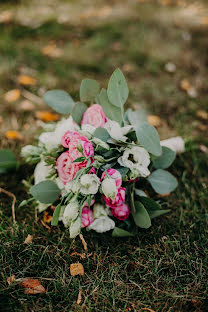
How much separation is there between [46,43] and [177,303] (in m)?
2.05

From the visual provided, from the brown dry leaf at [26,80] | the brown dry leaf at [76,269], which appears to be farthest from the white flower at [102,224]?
the brown dry leaf at [26,80]

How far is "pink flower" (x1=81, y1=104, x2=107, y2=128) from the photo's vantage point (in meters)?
1.17

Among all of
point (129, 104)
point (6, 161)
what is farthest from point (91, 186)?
point (129, 104)

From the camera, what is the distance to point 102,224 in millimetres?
1159

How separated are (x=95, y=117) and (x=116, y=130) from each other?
0.46 ft

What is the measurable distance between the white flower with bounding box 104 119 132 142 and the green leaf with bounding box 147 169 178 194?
270 millimetres

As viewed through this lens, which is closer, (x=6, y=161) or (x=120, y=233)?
(x=120, y=233)

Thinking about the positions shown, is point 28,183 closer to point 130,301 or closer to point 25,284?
point 25,284

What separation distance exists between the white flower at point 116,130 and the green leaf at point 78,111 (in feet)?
0.55

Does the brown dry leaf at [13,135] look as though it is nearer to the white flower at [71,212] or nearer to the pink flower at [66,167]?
the pink flower at [66,167]

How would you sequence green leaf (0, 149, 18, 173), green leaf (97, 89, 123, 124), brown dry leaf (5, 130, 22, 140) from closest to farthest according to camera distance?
green leaf (97, 89, 123, 124), green leaf (0, 149, 18, 173), brown dry leaf (5, 130, 22, 140)

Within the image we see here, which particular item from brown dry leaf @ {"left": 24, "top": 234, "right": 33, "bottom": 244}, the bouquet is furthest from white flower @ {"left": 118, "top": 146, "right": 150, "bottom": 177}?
brown dry leaf @ {"left": 24, "top": 234, "right": 33, "bottom": 244}

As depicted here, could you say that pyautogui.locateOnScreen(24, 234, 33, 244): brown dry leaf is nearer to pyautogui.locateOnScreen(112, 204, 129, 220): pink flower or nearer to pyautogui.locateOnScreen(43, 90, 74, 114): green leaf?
pyautogui.locateOnScreen(112, 204, 129, 220): pink flower

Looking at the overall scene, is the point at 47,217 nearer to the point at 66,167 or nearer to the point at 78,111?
the point at 66,167
